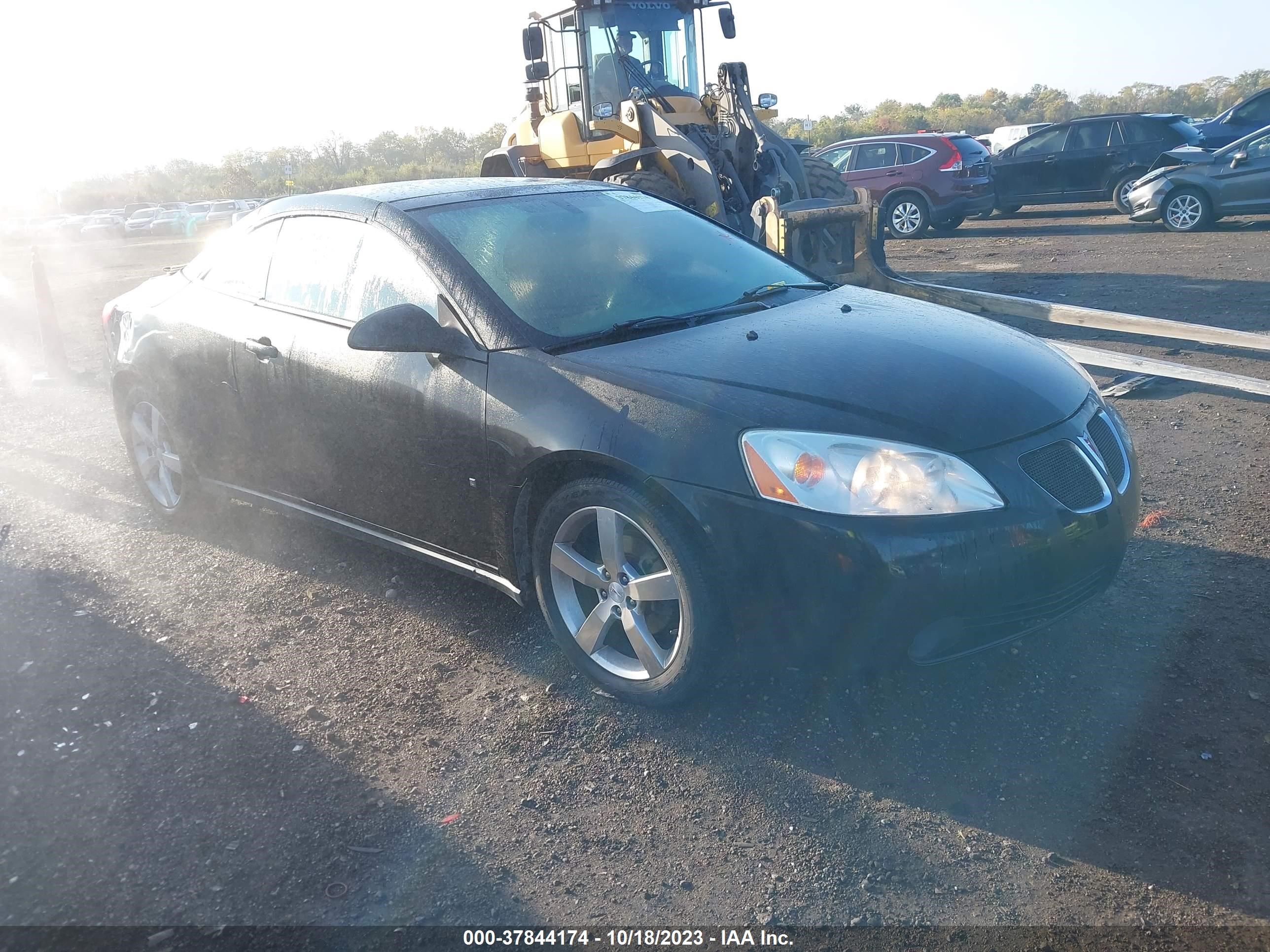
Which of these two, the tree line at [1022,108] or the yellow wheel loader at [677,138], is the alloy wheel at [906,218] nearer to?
the yellow wheel loader at [677,138]

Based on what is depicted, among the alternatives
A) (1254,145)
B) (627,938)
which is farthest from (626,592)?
(1254,145)

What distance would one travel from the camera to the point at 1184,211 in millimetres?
15023

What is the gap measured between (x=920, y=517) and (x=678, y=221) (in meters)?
2.25

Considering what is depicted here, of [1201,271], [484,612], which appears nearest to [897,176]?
[1201,271]

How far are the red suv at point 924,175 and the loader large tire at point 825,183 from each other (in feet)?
19.5

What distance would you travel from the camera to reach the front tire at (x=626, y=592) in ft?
10.1

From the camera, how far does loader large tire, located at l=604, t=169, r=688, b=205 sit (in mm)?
9414

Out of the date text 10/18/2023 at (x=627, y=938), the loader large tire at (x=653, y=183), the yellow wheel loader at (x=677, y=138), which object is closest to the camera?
the date text 10/18/2023 at (x=627, y=938)

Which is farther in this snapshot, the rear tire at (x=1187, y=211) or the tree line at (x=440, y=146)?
the tree line at (x=440, y=146)

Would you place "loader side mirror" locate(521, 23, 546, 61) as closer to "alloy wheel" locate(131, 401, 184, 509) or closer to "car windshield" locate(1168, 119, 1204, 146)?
"alloy wheel" locate(131, 401, 184, 509)

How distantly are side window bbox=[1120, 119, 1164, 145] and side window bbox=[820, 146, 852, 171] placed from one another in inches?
179

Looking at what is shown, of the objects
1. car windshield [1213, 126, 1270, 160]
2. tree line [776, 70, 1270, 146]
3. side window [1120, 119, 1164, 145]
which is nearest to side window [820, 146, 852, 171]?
side window [1120, 119, 1164, 145]

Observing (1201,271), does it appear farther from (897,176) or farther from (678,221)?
(678,221)

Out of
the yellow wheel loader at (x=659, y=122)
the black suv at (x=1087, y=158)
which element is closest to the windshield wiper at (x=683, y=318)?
the yellow wheel loader at (x=659, y=122)
